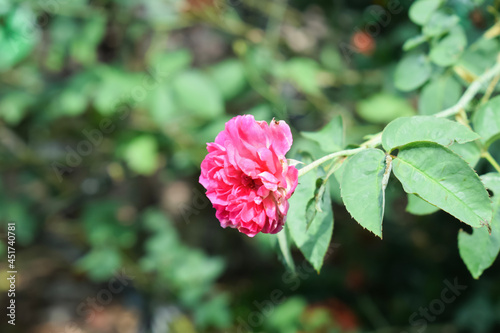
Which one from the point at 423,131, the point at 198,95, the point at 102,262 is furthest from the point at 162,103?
the point at 423,131

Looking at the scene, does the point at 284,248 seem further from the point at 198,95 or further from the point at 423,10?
the point at 198,95

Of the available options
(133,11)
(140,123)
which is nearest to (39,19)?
(133,11)

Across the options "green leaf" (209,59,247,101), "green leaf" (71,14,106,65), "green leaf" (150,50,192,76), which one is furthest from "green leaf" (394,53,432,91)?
"green leaf" (71,14,106,65)

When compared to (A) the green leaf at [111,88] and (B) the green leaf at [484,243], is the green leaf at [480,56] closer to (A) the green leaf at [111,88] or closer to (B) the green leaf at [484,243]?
(B) the green leaf at [484,243]

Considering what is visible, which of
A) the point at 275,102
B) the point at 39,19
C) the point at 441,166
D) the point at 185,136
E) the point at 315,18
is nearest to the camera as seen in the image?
the point at 441,166

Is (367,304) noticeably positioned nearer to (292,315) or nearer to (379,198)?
(292,315)

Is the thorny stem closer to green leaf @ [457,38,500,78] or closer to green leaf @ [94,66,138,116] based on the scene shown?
green leaf @ [457,38,500,78]

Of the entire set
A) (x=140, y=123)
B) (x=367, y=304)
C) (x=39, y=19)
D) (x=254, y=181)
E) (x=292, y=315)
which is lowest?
(x=367, y=304)
